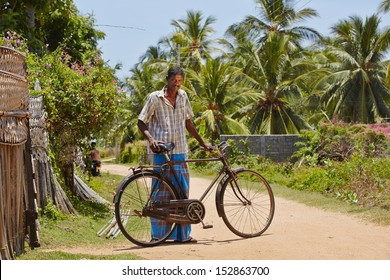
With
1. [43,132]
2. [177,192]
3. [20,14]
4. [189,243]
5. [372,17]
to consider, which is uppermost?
[372,17]

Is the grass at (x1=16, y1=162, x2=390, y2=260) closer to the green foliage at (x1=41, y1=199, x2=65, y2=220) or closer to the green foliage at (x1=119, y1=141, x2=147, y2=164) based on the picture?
the green foliage at (x1=41, y1=199, x2=65, y2=220)

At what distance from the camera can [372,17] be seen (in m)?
37.6

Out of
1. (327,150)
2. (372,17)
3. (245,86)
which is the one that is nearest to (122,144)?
(245,86)

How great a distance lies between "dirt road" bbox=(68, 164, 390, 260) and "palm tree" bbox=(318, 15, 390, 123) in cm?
2926

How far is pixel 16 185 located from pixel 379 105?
113 feet

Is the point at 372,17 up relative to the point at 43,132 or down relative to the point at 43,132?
up

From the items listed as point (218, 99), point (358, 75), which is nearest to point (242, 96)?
point (218, 99)

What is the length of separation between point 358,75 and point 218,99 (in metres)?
8.56

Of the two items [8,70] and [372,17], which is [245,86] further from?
[8,70]

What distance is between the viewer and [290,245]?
25.1 feet

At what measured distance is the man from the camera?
26.4 feet

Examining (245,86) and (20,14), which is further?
(245,86)

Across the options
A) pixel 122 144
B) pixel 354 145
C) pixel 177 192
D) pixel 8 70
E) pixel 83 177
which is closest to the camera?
pixel 8 70

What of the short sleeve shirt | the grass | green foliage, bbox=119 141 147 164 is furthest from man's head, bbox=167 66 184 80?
green foliage, bbox=119 141 147 164
